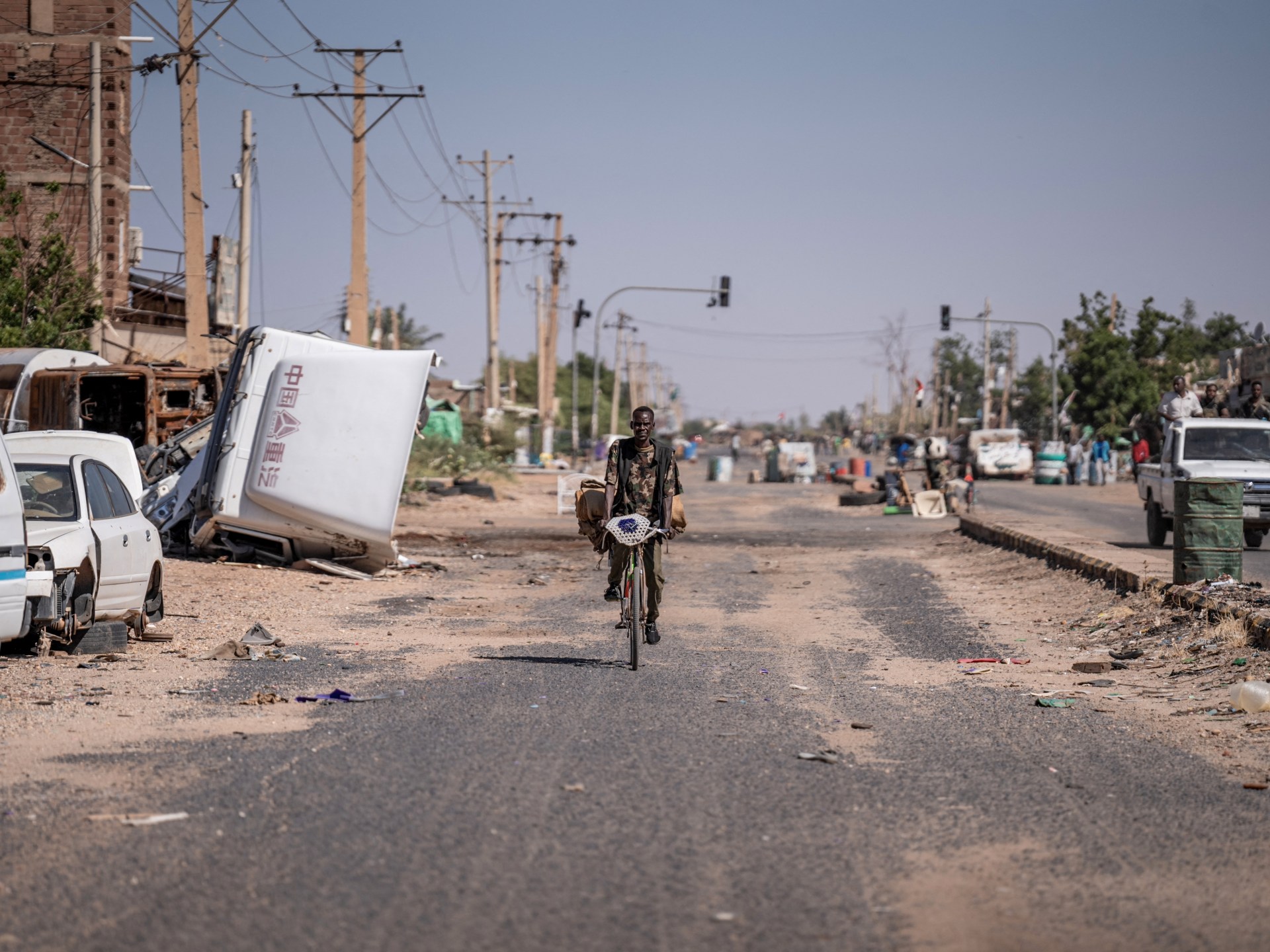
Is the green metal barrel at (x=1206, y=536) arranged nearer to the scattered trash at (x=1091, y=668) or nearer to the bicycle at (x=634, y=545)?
the scattered trash at (x=1091, y=668)

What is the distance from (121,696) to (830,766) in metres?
4.51

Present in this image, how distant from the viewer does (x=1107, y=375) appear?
71.8 meters

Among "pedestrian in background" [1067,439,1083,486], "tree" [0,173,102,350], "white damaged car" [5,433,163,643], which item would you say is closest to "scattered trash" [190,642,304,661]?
"white damaged car" [5,433,163,643]

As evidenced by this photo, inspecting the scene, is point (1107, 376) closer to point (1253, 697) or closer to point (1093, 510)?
point (1093, 510)

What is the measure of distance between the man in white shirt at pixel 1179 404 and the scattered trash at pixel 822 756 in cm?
1687

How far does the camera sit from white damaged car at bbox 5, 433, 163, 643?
999 cm

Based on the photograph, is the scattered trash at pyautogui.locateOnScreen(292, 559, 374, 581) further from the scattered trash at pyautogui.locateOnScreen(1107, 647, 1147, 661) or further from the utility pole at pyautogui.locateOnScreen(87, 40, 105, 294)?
the utility pole at pyautogui.locateOnScreen(87, 40, 105, 294)

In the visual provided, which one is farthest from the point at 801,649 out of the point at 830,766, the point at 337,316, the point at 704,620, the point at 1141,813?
the point at 337,316

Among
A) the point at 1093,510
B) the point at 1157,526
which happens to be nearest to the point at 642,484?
the point at 1157,526

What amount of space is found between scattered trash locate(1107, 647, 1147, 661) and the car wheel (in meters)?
10.9

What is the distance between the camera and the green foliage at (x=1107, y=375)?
235 feet

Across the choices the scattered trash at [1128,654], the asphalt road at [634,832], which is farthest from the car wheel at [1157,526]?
the asphalt road at [634,832]

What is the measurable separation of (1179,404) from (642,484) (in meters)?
14.8

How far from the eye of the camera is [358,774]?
6254mm
